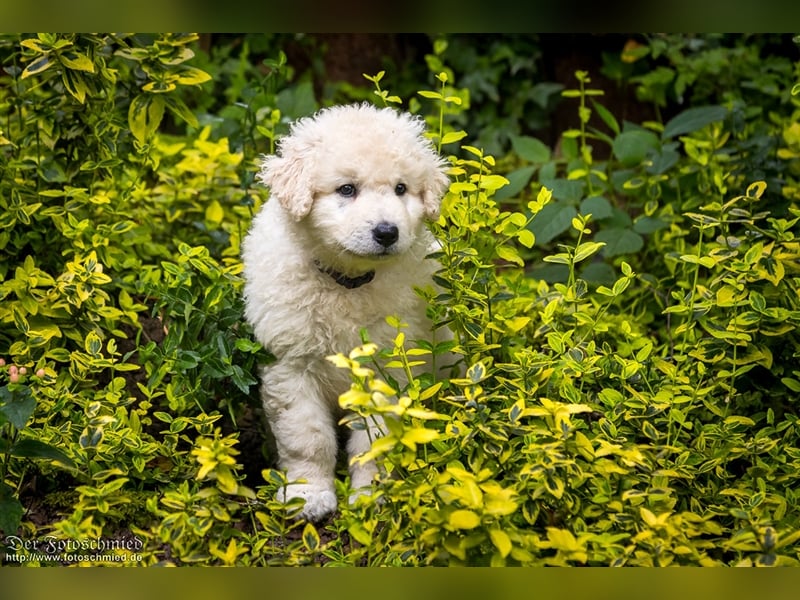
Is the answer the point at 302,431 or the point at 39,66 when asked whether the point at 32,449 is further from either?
the point at 39,66

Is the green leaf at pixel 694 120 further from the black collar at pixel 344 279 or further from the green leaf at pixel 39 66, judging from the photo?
the green leaf at pixel 39 66

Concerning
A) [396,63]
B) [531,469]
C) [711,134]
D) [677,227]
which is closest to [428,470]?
[531,469]

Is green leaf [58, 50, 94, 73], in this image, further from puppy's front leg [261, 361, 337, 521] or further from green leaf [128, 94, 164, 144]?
puppy's front leg [261, 361, 337, 521]

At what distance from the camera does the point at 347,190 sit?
362 cm

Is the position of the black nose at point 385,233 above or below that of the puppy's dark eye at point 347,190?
below

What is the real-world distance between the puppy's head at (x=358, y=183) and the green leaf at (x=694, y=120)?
7.10 ft

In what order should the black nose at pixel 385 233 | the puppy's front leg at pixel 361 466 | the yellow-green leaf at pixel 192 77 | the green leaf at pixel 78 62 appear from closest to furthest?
the black nose at pixel 385 233 < the puppy's front leg at pixel 361 466 < the green leaf at pixel 78 62 < the yellow-green leaf at pixel 192 77

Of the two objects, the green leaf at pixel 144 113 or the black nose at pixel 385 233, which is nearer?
the black nose at pixel 385 233

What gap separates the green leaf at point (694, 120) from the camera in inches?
211

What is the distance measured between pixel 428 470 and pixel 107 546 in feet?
3.64

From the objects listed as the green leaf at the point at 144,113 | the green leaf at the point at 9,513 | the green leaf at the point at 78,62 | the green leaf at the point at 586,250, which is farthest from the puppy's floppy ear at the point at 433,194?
the green leaf at the point at 9,513

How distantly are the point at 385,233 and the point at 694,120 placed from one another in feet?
8.79

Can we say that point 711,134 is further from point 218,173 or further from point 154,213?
point 154,213

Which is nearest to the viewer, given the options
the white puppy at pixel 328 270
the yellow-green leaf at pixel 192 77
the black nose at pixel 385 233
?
the black nose at pixel 385 233
